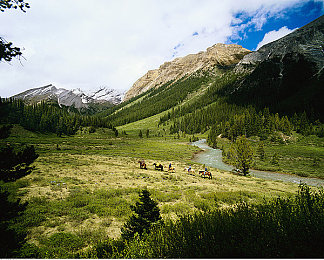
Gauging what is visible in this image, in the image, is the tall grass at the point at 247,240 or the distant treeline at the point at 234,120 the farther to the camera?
the distant treeline at the point at 234,120

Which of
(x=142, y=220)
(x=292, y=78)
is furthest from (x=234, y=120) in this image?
(x=142, y=220)

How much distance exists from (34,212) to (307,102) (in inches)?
4831

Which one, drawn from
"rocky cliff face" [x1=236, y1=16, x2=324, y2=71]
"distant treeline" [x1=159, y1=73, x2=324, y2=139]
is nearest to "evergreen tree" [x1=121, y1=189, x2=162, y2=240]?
"distant treeline" [x1=159, y1=73, x2=324, y2=139]

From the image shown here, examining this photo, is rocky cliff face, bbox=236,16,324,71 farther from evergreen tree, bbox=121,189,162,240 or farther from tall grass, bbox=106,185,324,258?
evergreen tree, bbox=121,189,162,240

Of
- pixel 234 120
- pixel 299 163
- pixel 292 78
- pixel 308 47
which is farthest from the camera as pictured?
pixel 308 47

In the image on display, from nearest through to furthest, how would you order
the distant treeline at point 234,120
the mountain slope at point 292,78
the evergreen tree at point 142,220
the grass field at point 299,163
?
the evergreen tree at point 142,220, the grass field at point 299,163, the distant treeline at point 234,120, the mountain slope at point 292,78

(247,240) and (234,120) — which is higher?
(234,120)

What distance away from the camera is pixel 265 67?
147m

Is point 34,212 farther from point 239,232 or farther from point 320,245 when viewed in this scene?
point 320,245

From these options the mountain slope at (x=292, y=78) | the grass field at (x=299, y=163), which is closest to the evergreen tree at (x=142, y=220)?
the grass field at (x=299, y=163)

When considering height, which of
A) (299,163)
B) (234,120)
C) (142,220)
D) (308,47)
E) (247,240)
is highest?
(308,47)

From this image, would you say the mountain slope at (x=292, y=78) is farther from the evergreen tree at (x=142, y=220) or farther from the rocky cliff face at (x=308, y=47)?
the evergreen tree at (x=142, y=220)

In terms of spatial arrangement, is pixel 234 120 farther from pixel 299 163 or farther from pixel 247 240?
pixel 247 240

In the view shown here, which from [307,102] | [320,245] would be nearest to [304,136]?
[307,102]
